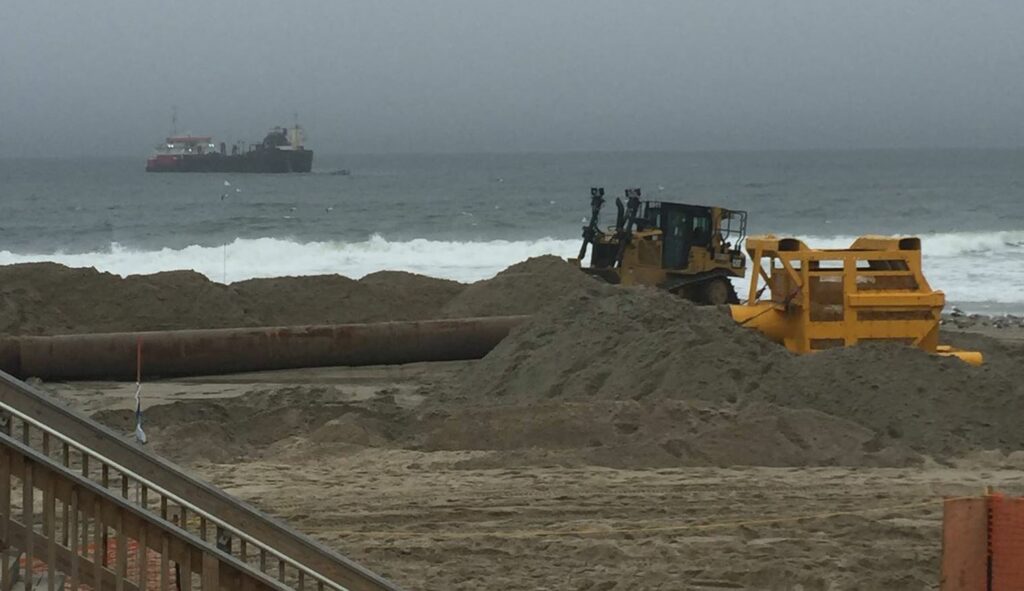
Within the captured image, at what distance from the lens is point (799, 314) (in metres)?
17.3

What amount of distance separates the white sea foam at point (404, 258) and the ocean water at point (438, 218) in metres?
0.09

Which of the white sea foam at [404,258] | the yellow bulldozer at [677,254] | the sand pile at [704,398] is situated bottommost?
the white sea foam at [404,258]

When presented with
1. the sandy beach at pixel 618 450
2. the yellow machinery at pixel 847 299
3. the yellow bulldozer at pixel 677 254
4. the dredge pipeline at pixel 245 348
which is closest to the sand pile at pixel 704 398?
the sandy beach at pixel 618 450

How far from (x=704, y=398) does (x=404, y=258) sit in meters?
31.2

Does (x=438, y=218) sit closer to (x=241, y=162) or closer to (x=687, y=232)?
(x=687, y=232)

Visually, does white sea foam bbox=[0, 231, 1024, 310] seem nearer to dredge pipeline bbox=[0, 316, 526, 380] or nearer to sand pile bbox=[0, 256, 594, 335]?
sand pile bbox=[0, 256, 594, 335]

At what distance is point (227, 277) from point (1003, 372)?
90.9 feet

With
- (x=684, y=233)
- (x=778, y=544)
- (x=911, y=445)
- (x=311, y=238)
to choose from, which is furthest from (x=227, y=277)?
(x=778, y=544)

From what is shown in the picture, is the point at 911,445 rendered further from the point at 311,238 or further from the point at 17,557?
the point at 311,238

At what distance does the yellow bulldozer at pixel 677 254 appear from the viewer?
83.8 feet

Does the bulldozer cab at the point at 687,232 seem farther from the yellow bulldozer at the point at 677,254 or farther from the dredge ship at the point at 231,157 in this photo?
the dredge ship at the point at 231,157

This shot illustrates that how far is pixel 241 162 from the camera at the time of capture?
11944cm

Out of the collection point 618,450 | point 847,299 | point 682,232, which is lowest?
point 618,450

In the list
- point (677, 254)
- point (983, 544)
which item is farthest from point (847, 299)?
point (677, 254)
